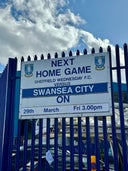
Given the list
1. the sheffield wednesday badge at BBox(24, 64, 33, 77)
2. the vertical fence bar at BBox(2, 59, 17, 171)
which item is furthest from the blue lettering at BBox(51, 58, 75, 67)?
the vertical fence bar at BBox(2, 59, 17, 171)

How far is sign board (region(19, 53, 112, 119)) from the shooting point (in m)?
4.23

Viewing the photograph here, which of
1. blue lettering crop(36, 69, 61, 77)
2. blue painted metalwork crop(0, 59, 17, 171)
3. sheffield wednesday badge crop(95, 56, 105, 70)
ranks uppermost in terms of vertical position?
sheffield wednesday badge crop(95, 56, 105, 70)

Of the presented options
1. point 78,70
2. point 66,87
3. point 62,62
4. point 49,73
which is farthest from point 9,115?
point 78,70

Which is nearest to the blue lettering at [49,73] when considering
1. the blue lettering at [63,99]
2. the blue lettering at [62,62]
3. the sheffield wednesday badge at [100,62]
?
the blue lettering at [62,62]

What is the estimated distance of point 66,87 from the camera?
4.43 metres

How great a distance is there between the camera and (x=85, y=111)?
13.9ft

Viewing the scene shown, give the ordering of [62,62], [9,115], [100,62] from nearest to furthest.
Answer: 1. [100,62]
2. [62,62]
3. [9,115]

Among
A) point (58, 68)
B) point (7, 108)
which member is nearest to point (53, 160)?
point (7, 108)

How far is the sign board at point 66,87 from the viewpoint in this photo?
4234mm

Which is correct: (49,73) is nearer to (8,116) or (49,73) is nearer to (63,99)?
(63,99)

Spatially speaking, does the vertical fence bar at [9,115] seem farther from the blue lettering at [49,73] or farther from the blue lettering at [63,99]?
the blue lettering at [63,99]

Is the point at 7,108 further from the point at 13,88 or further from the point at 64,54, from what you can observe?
the point at 64,54

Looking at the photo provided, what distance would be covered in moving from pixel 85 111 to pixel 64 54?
1125 mm

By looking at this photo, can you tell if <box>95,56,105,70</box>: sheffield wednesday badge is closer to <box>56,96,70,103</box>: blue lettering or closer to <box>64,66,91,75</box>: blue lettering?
<box>64,66,91,75</box>: blue lettering
